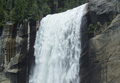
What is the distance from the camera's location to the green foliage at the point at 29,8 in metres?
34.1

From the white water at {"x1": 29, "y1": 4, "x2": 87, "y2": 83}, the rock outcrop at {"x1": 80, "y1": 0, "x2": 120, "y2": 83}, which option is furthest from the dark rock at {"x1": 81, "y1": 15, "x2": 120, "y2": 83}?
the white water at {"x1": 29, "y1": 4, "x2": 87, "y2": 83}

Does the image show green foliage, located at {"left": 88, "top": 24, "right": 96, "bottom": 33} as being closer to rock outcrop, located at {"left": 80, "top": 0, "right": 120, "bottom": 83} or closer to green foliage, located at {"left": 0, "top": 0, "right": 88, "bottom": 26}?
rock outcrop, located at {"left": 80, "top": 0, "right": 120, "bottom": 83}

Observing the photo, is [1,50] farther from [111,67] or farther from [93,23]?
[111,67]

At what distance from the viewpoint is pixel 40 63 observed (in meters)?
29.6

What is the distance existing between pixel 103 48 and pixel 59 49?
600cm

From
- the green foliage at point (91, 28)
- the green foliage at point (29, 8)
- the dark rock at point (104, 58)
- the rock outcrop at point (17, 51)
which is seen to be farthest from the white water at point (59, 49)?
the green foliage at point (29, 8)

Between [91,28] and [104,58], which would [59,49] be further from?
[104,58]

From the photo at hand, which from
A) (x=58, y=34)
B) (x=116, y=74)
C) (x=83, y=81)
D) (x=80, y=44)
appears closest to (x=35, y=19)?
(x=58, y=34)

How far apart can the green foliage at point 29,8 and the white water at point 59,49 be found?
3001 millimetres

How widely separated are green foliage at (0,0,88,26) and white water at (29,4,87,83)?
300 cm

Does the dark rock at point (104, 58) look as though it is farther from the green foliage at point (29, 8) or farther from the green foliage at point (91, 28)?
the green foliage at point (29, 8)

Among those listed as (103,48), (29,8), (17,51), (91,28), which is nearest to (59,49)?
(91,28)

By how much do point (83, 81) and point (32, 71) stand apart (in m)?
8.24

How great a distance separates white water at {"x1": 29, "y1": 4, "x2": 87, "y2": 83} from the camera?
25.7 metres
